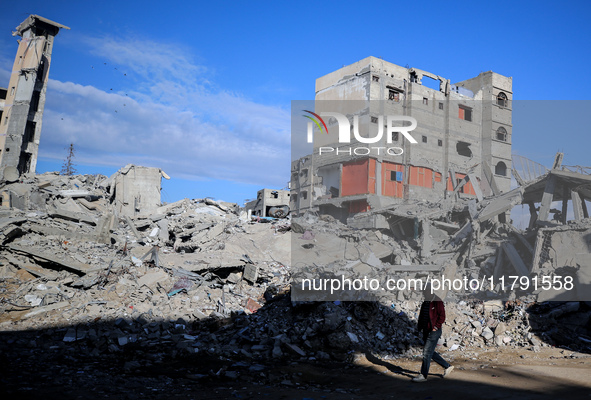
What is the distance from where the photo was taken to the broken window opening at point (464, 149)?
106 feet

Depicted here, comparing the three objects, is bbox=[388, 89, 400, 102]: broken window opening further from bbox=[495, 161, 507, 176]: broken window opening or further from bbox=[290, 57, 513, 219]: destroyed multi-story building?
bbox=[495, 161, 507, 176]: broken window opening

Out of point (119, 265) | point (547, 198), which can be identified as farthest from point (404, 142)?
point (119, 265)

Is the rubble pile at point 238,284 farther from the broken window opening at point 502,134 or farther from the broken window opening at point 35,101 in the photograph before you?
the broken window opening at point 502,134

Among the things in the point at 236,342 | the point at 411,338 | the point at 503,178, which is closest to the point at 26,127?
the point at 236,342

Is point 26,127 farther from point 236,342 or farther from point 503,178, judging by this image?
point 503,178

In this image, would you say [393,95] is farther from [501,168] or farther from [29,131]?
[29,131]

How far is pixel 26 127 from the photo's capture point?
2588cm

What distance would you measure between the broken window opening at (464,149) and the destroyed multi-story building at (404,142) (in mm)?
85

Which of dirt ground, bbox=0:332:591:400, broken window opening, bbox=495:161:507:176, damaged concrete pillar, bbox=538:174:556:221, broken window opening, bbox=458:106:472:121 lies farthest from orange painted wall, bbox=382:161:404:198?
dirt ground, bbox=0:332:591:400

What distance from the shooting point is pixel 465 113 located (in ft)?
107

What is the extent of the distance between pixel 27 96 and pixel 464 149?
3337 cm

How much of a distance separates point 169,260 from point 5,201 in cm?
859

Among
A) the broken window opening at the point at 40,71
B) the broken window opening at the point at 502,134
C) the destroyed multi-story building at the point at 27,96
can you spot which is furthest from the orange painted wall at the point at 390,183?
the broken window opening at the point at 40,71

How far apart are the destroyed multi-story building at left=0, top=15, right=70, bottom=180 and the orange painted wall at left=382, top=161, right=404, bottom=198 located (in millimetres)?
24319
